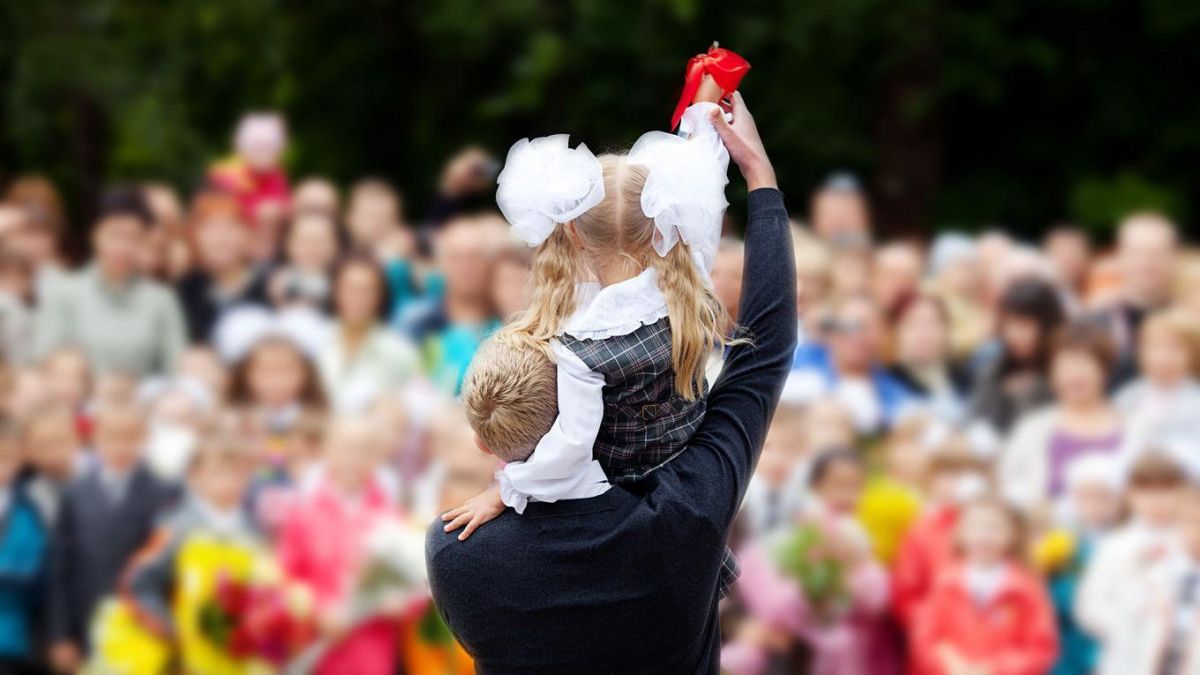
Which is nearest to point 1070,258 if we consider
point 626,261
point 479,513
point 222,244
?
point 222,244

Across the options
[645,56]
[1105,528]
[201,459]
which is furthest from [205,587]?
[645,56]

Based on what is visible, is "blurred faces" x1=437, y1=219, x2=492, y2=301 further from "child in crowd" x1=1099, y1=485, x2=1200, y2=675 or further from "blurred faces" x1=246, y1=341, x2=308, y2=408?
"child in crowd" x1=1099, y1=485, x2=1200, y2=675

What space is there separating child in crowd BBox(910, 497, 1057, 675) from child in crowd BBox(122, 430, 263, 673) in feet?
7.34

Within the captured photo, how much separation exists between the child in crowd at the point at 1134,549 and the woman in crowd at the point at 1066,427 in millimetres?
352

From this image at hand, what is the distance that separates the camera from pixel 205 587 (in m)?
5.25

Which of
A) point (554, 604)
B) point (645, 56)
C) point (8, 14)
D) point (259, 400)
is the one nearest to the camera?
point (554, 604)

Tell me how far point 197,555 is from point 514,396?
139 inches

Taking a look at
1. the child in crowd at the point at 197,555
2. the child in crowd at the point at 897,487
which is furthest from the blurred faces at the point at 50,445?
the child in crowd at the point at 897,487

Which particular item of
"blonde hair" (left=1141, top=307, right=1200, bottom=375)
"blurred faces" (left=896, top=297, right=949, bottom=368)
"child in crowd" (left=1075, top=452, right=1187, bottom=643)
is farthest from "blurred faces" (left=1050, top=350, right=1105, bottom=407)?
"blurred faces" (left=896, top=297, right=949, bottom=368)

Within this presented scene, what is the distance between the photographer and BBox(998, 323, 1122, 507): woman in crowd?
18.5ft

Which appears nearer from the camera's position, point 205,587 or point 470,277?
point 205,587

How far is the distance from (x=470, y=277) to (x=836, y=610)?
75.8 inches

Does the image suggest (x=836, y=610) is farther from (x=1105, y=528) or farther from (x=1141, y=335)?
(x=1141, y=335)

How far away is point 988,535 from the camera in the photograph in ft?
17.1
